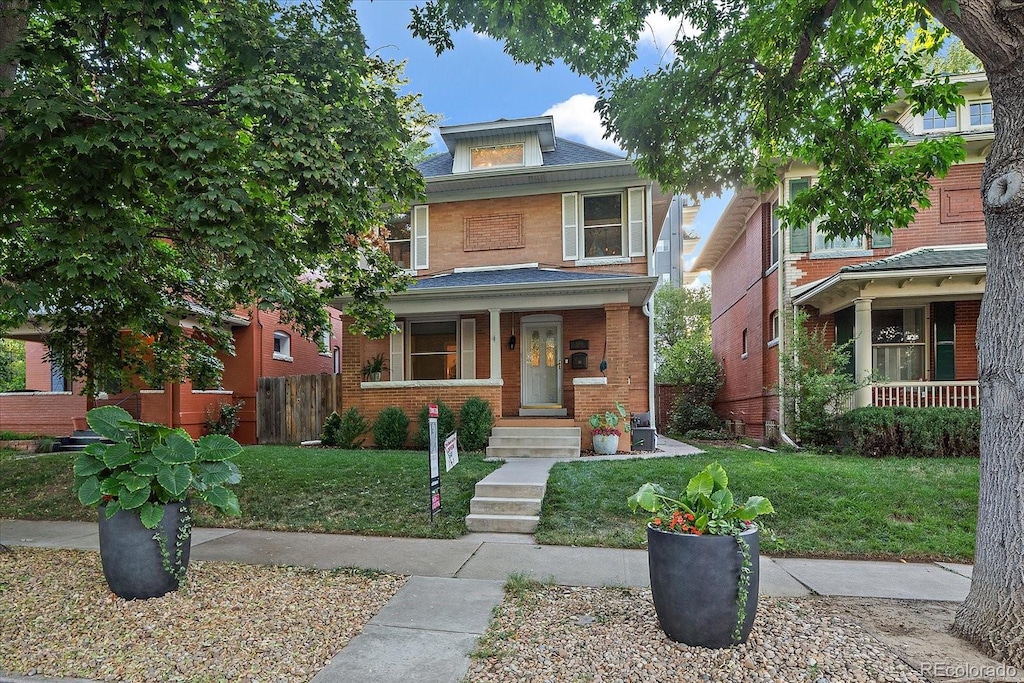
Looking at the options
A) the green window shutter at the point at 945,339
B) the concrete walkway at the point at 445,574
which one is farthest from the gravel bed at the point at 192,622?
the green window shutter at the point at 945,339

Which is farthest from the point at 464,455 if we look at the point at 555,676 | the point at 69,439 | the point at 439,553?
the point at 69,439

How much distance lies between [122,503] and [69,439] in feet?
39.3

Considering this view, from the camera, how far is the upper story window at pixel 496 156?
13734mm

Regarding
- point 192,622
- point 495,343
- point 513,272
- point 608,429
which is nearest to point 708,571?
point 192,622

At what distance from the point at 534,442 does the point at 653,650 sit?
278 inches

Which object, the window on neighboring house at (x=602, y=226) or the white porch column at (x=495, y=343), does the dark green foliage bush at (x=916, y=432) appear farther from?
the white porch column at (x=495, y=343)

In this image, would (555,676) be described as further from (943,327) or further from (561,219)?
(943,327)

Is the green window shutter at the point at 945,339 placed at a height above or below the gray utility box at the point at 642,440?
above

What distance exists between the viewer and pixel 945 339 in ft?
38.4

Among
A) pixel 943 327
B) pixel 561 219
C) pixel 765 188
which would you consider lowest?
pixel 943 327

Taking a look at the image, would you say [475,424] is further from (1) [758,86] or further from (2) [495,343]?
(1) [758,86]

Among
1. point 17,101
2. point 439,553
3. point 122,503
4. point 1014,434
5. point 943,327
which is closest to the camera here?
point 1014,434

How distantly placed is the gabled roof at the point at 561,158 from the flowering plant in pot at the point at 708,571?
33.1 ft

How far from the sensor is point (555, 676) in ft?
9.99
